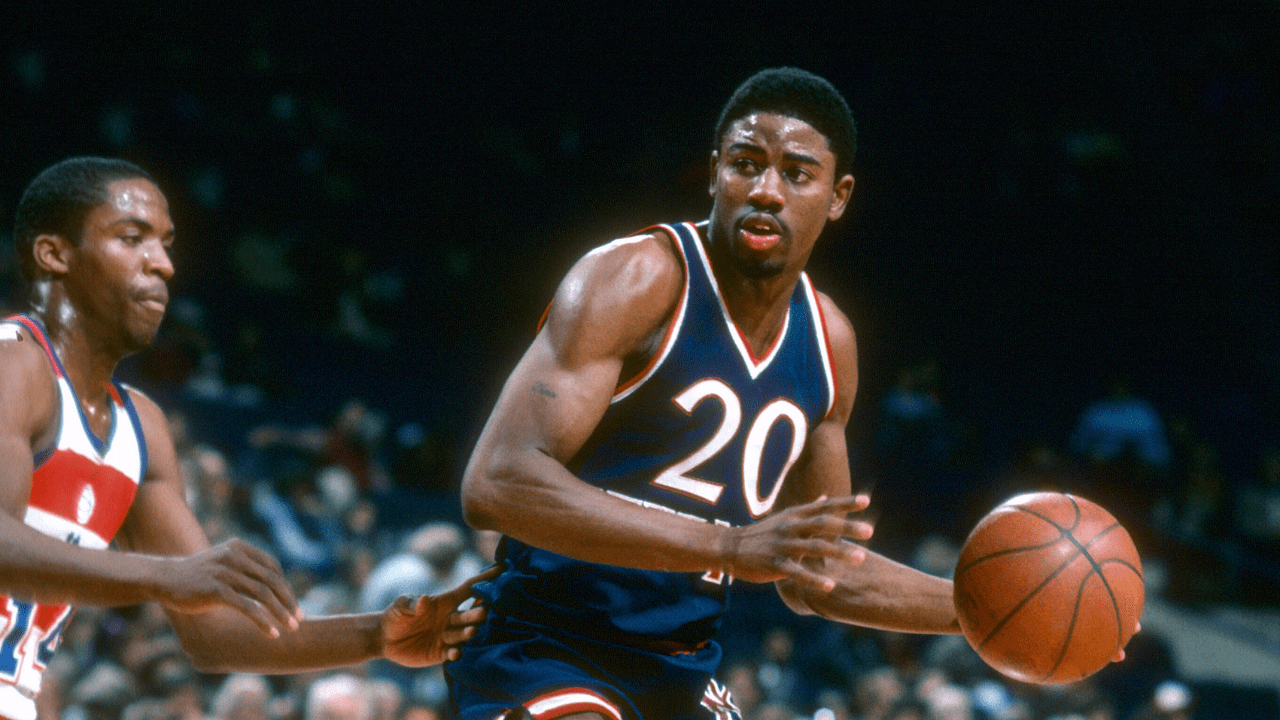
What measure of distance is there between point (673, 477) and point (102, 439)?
Answer: 1349mm

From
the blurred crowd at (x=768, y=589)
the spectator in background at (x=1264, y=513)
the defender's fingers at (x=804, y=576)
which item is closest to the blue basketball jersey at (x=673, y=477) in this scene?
the defender's fingers at (x=804, y=576)

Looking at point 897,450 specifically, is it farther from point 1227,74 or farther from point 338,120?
point 338,120

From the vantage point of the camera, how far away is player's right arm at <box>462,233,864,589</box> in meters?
2.13

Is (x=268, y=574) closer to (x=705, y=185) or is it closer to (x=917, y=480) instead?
(x=917, y=480)

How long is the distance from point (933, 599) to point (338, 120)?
10385mm

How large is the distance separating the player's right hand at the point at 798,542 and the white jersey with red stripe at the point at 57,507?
1.43 meters

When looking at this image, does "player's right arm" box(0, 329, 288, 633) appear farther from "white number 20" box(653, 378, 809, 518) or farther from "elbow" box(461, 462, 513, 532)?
"white number 20" box(653, 378, 809, 518)

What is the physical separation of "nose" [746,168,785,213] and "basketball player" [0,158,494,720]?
1115 mm

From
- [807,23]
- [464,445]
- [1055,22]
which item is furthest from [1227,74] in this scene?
[464,445]

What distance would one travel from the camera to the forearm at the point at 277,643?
2750 mm

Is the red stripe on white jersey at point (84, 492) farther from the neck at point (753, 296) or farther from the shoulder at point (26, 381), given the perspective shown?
the neck at point (753, 296)

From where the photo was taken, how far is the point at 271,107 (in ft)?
38.5

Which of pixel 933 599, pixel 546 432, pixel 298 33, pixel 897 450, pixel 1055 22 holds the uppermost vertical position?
pixel 1055 22

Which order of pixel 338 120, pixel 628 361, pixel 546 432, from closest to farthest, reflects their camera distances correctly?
pixel 546 432 → pixel 628 361 → pixel 338 120
